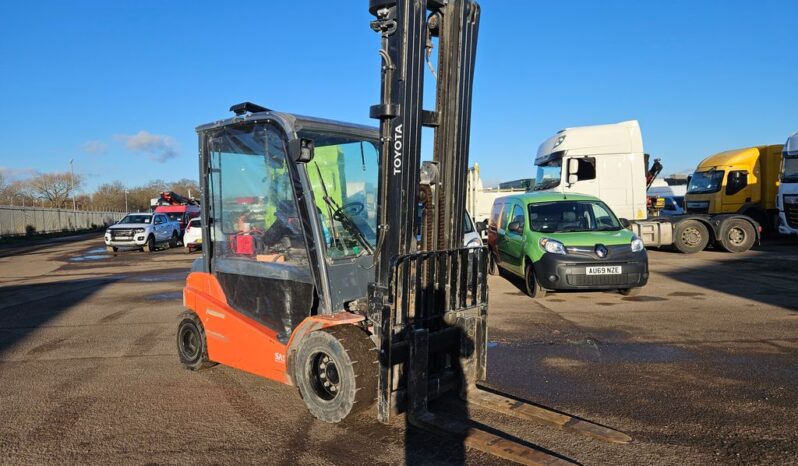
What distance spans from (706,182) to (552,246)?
42.8 feet

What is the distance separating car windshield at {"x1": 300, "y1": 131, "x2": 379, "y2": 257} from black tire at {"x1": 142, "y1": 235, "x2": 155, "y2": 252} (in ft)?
74.7

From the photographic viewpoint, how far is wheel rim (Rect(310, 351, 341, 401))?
4246mm

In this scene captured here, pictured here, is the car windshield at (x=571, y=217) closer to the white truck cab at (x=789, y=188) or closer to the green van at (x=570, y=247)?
the green van at (x=570, y=247)

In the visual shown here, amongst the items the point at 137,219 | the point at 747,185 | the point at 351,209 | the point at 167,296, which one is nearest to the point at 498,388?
the point at 351,209

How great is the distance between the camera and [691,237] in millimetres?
17875

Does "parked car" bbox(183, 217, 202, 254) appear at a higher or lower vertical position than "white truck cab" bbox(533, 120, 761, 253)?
lower

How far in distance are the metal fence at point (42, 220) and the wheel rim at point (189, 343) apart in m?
40.8

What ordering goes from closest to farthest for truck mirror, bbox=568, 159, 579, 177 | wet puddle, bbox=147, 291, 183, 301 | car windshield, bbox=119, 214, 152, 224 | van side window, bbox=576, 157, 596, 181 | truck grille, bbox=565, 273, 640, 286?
truck grille, bbox=565, 273, 640, 286
wet puddle, bbox=147, 291, 183, 301
truck mirror, bbox=568, 159, 579, 177
van side window, bbox=576, 157, 596, 181
car windshield, bbox=119, 214, 152, 224

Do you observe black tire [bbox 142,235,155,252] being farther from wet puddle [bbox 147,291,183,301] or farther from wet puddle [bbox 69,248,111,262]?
wet puddle [bbox 147,291,183,301]

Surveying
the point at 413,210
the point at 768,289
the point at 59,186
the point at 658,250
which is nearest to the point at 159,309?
the point at 413,210

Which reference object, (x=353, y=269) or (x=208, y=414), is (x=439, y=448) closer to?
(x=353, y=269)

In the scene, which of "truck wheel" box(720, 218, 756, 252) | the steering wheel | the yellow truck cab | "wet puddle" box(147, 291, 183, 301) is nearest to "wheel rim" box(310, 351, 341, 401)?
the steering wheel

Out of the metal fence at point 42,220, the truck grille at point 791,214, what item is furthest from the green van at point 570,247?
the metal fence at point 42,220

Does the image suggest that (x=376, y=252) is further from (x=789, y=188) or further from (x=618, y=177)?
(x=789, y=188)
